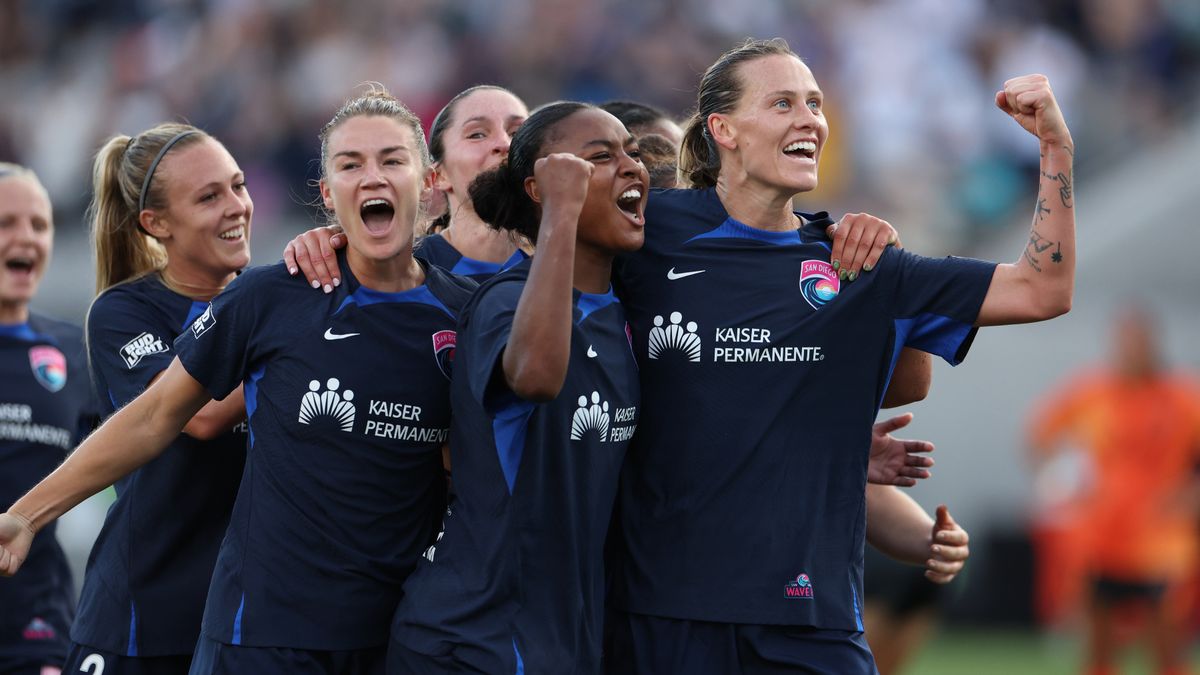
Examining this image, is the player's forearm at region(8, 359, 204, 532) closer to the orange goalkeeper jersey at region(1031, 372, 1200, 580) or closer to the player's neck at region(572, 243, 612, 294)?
the player's neck at region(572, 243, 612, 294)

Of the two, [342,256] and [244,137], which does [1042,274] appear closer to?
[342,256]

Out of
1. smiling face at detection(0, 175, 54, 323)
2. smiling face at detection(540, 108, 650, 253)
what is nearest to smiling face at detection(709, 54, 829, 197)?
smiling face at detection(540, 108, 650, 253)

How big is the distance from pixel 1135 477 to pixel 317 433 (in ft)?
27.0

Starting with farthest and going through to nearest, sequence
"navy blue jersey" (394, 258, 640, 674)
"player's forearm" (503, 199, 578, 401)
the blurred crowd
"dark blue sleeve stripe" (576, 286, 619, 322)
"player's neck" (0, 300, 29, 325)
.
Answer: the blurred crowd, "player's neck" (0, 300, 29, 325), "dark blue sleeve stripe" (576, 286, 619, 322), "navy blue jersey" (394, 258, 640, 674), "player's forearm" (503, 199, 578, 401)

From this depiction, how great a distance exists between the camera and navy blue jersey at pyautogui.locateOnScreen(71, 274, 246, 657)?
5.06m

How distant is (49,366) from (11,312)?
0.27m

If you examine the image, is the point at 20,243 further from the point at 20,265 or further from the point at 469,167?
the point at 469,167

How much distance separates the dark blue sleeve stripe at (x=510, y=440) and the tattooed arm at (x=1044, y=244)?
1.32 meters

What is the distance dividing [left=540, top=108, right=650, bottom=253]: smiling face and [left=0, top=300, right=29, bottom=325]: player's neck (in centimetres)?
268

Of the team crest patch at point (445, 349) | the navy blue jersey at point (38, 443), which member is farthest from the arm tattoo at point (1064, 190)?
the navy blue jersey at point (38, 443)

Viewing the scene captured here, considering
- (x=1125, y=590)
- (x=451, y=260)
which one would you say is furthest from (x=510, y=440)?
(x=1125, y=590)

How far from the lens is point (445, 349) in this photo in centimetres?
463

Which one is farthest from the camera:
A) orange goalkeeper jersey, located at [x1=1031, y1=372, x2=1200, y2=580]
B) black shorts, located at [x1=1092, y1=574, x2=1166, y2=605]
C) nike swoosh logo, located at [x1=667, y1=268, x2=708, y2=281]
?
orange goalkeeper jersey, located at [x1=1031, y1=372, x2=1200, y2=580]

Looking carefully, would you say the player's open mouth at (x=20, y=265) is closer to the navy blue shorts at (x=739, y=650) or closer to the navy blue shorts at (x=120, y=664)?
the navy blue shorts at (x=120, y=664)
